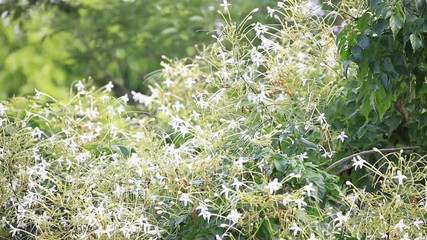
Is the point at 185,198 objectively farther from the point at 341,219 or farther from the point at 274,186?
the point at 341,219

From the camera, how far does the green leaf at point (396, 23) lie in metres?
3.43

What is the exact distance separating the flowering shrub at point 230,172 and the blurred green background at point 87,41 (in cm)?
326

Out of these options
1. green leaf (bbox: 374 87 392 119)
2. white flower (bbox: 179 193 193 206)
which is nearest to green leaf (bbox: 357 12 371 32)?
green leaf (bbox: 374 87 392 119)

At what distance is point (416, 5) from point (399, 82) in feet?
1.35

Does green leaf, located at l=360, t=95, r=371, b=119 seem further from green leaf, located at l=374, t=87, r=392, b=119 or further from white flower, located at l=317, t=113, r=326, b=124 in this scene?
white flower, located at l=317, t=113, r=326, b=124

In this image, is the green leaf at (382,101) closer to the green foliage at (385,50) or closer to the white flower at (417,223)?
the green foliage at (385,50)

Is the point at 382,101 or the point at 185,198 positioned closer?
the point at 185,198

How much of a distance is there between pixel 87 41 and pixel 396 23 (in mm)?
4883

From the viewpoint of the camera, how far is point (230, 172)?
3398mm

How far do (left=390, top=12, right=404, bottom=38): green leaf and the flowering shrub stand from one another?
419 millimetres

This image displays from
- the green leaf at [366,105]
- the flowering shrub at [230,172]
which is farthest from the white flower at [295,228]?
the green leaf at [366,105]

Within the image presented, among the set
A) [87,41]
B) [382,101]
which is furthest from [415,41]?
[87,41]

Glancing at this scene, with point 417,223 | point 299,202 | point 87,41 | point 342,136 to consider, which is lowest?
point 87,41

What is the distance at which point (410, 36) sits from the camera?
3.51 meters
